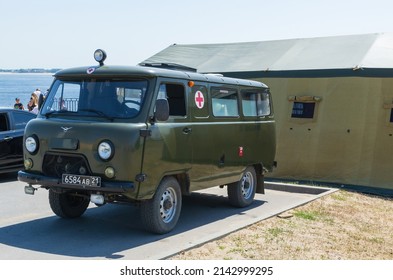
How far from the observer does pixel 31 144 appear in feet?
23.5

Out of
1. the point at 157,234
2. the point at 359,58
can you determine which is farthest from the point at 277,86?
the point at 157,234

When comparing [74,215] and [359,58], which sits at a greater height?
[359,58]

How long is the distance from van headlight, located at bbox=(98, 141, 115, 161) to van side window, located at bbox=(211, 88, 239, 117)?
2297 mm

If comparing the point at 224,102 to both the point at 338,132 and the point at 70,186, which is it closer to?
the point at 70,186

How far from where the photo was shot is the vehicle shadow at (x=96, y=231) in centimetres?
648

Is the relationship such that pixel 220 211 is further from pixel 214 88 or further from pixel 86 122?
pixel 86 122

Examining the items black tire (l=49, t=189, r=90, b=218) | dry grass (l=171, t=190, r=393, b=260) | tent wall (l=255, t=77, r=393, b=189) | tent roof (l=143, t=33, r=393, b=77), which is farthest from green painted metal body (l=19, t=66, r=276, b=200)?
tent roof (l=143, t=33, r=393, b=77)

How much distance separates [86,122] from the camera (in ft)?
22.5

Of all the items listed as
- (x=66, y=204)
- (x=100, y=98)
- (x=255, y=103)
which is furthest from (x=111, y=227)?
(x=255, y=103)

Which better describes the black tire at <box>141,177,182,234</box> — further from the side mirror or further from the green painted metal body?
the side mirror

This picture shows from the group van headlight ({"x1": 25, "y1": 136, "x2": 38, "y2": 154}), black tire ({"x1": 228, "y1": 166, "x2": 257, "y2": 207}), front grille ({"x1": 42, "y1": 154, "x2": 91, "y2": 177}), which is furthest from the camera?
black tire ({"x1": 228, "y1": 166, "x2": 257, "y2": 207})

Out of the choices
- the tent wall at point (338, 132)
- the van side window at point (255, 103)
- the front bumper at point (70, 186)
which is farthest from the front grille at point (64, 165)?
the tent wall at point (338, 132)

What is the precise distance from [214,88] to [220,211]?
2167mm

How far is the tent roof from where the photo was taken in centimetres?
1220
